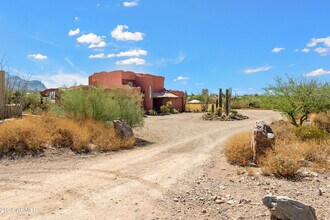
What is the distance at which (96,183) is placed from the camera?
723 centimetres

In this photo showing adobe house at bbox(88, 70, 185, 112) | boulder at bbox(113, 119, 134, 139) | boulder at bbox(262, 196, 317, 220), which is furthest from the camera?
adobe house at bbox(88, 70, 185, 112)

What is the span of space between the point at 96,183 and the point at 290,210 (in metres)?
4.30

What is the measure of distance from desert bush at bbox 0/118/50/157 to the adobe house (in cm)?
2428

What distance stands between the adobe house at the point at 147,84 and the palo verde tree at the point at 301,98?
21407mm

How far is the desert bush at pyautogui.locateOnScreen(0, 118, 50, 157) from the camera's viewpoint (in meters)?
10.4

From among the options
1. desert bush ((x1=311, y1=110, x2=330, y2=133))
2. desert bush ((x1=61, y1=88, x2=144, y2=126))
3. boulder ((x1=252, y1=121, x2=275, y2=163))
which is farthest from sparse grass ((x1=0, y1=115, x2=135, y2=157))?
desert bush ((x1=311, y1=110, x2=330, y2=133))

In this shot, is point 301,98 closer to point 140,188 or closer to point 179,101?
point 140,188

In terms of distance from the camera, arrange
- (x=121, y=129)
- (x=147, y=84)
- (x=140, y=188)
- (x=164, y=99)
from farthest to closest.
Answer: (x=164, y=99) < (x=147, y=84) < (x=121, y=129) < (x=140, y=188)

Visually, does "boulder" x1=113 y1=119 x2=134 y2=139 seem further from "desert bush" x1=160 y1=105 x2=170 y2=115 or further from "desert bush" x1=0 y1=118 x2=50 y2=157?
"desert bush" x1=160 y1=105 x2=170 y2=115

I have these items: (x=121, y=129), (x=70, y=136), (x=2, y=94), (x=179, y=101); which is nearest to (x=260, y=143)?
(x=121, y=129)

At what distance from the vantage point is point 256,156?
908 cm

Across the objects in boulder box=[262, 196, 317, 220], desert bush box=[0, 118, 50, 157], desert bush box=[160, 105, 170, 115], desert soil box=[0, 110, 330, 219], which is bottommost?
desert soil box=[0, 110, 330, 219]

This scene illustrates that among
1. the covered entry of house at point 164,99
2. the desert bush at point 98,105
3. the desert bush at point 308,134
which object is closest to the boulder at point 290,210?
the desert bush at point 308,134

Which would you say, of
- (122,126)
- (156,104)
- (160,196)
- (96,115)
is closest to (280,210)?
(160,196)
